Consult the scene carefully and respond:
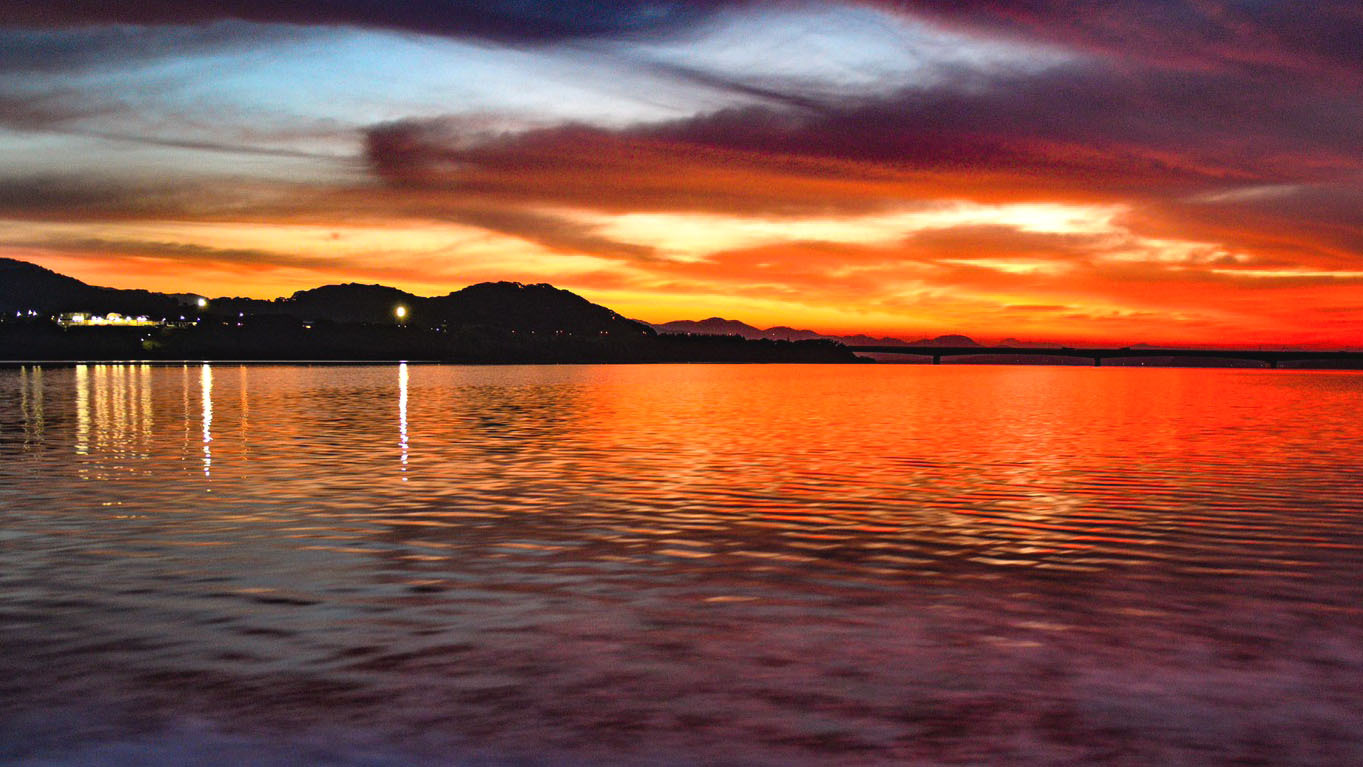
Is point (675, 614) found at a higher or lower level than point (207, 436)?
higher

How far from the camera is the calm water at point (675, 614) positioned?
34.8 feet

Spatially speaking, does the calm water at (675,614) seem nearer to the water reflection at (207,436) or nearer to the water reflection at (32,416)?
the water reflection at (207,436)

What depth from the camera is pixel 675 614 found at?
15.6 meters

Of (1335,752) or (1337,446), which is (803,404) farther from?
(1335,752)

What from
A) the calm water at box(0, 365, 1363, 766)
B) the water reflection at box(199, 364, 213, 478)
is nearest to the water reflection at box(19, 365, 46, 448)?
the water reflection at box(199, 364, 213, 478)

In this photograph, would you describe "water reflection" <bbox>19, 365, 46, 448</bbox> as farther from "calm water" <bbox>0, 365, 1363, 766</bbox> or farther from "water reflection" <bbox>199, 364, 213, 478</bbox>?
"calm water" <bbox>0, 365, 1363, 766</bbox>

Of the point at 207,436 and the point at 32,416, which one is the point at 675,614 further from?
the point at 32,416

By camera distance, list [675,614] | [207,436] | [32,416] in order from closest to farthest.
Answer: [675,614] → [207,436] → [32,416]

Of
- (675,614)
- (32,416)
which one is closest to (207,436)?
(32,416)

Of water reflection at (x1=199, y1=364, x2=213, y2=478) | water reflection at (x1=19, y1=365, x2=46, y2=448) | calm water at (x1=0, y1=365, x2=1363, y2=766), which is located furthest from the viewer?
water reflection at (x1=19, y1=365, x2=46, y2=448)

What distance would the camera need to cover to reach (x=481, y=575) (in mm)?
18312

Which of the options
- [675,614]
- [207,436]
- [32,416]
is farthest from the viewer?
[32,416]

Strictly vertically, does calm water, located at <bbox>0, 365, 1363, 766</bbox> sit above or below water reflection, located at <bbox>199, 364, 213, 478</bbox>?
above

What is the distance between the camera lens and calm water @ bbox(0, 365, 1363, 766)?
10.6 m
